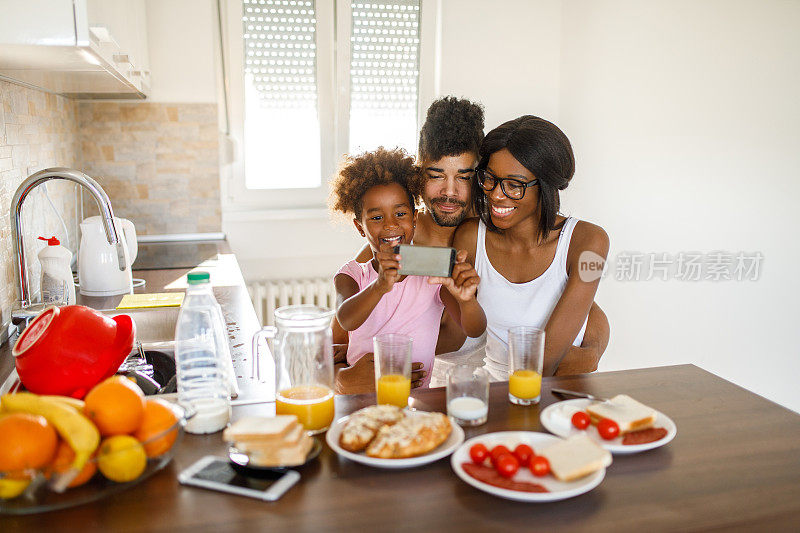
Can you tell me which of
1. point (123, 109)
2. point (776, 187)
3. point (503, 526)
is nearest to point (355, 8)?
point (123, 109)

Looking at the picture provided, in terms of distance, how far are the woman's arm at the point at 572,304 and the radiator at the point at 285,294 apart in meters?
1.77

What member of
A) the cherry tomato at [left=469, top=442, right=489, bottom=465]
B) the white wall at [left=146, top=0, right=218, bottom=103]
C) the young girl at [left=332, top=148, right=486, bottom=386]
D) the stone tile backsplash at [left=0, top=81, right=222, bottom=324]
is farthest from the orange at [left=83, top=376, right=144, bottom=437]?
the white wall at [left=146, top=0, right=218, bottom=103]

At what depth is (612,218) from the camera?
3.27 metres

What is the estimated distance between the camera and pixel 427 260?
1304 millimetres

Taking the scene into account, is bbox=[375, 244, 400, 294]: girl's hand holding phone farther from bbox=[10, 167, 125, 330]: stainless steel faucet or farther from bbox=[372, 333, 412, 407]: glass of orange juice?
bbox=[10, 167, 125, 330]: stainless steel faucet

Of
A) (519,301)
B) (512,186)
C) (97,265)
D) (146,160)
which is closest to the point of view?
(512,186)

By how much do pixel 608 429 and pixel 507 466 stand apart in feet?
0.64

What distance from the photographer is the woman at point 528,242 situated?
1.68 m

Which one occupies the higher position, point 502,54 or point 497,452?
point 502,54

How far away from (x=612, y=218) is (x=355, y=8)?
162cm

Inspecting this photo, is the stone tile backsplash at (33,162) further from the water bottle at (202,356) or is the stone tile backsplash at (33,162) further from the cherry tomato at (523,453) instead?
the cherry tomato at (523,453)

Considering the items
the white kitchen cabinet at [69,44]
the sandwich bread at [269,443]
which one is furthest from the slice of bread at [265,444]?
the white kitchen cabinet at [69,44]

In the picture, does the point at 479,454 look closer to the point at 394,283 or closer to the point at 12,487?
the point at 12,487

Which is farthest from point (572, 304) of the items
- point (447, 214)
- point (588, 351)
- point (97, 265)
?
point (97, 265)
